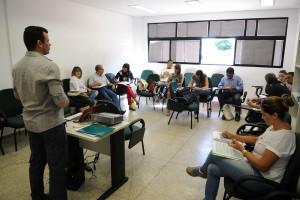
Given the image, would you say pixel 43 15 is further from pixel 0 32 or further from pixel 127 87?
pixel 127 87

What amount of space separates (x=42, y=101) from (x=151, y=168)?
1.76m

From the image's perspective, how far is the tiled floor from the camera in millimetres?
2451

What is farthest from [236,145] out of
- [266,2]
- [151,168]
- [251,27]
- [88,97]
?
[251,27]

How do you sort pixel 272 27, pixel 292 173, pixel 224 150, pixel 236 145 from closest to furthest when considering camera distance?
pixel 292 173, pixel 236 145, pixel 224 150, pixel 272 27

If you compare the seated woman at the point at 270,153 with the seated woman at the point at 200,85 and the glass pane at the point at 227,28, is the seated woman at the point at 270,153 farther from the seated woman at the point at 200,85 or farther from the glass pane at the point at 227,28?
the glass pane at the point at 227,28

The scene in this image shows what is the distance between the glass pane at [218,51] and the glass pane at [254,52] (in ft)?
0.69

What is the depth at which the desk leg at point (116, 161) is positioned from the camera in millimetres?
2369

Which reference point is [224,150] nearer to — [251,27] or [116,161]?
[116,161]

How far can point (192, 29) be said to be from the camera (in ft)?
23.3

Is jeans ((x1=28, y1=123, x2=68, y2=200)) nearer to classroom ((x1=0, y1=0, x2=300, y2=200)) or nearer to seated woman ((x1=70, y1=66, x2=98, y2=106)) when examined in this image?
classroom ((x1=0, y1=0, x2=300, y2=200))

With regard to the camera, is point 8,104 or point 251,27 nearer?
point 8,104

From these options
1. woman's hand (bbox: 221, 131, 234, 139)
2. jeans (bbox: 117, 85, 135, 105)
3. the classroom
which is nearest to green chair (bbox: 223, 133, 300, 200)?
the classroom

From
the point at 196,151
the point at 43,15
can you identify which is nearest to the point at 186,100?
the point at 196,151

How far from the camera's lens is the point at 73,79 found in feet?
16.3
